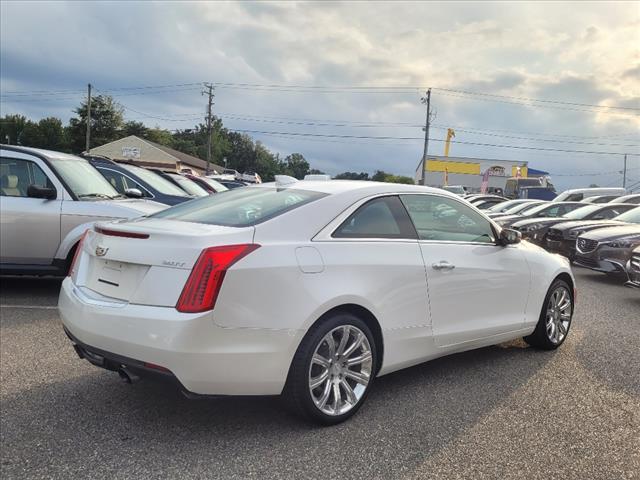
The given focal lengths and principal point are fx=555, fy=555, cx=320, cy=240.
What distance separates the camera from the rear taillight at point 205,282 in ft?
9.74

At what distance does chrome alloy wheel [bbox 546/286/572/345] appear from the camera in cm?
522

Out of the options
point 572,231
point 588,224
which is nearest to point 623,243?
point 572,231

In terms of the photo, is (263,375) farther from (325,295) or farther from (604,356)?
(604,356)

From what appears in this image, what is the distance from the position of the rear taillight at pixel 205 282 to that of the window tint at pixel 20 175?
488 cm

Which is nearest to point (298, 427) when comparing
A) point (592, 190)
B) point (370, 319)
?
point (370, 319)

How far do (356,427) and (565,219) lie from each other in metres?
11.8

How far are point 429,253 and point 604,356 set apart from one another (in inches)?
92.7

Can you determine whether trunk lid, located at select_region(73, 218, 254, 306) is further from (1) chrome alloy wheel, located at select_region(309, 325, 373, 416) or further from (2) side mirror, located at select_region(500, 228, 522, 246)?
(2) side mirror, located at select_region(500, 228, 522, 246)

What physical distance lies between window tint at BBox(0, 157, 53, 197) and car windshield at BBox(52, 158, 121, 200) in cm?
22

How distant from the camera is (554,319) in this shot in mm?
5289

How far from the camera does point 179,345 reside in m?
2.94

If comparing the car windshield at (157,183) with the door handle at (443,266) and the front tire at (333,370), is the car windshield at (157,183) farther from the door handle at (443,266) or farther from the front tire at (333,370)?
the front tire at (333,370)

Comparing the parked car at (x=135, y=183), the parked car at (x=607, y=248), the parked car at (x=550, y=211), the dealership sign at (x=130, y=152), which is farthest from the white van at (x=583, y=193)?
the dealership sign at (x=130, y=152)

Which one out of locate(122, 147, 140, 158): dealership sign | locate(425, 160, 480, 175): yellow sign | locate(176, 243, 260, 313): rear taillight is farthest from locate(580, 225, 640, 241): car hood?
locate(122, 147, 140, 158): dealership sign
